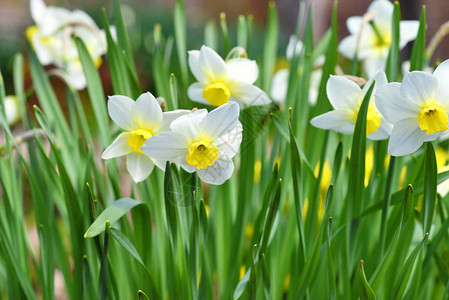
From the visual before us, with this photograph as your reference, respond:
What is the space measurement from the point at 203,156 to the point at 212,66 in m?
0.16

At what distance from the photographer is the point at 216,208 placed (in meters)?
0.95

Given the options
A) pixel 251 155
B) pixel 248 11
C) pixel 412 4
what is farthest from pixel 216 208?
pixel 248 11

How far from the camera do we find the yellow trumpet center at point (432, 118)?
55cm

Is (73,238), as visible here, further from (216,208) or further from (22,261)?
(216,208)

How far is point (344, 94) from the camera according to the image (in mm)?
645

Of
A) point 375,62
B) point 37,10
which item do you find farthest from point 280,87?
point 37,10

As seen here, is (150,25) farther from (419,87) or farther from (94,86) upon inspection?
(419,87)

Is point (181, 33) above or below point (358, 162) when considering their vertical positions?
above

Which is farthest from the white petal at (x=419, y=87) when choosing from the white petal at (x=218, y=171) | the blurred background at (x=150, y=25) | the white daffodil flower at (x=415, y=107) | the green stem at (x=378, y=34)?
the blurred background at (x=150, y=25)

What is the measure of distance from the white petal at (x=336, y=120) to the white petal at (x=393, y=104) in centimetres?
10

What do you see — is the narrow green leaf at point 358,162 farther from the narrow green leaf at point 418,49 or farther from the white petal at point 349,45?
the white petal at point 349,45

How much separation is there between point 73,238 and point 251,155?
0.30 metres

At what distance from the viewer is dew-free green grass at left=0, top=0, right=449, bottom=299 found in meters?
0.63

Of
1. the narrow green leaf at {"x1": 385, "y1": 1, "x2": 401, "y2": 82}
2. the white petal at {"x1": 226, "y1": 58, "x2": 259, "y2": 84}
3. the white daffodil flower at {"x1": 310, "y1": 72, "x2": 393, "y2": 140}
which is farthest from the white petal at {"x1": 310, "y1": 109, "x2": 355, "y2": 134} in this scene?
the narrow green leaf at {"x1": 385, "y1": 1, "x2": 401, "y2": 82}
